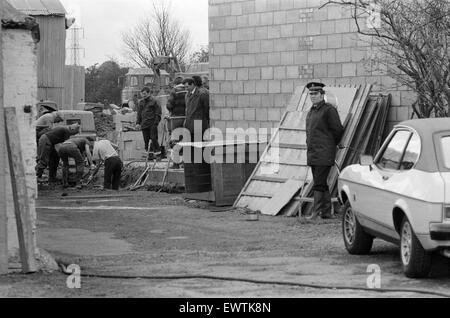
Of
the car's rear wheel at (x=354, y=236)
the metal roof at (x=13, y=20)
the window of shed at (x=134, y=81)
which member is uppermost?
the metal roof at (x=13, y=20)

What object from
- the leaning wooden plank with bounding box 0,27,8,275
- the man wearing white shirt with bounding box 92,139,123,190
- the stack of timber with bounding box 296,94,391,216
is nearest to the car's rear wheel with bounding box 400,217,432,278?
the leaning wooden plank with bounding box 0,27,8,275

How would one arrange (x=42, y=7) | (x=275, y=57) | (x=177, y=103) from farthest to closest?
(x=42, y=7)
(x=177, y=103)
(x=275, y=57)

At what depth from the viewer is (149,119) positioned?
24078mm

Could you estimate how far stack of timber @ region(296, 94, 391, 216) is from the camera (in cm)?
1525

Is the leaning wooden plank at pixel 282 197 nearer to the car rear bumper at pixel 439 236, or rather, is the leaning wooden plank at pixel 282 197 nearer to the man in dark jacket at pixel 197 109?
the man in dark jacket at pixel 197 109

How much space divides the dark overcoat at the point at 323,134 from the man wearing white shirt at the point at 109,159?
24.5ft

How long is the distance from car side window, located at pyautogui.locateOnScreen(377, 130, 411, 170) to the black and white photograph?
0.13 feet

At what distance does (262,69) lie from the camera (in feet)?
61.8

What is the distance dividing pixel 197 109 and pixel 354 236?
9647 millimetres

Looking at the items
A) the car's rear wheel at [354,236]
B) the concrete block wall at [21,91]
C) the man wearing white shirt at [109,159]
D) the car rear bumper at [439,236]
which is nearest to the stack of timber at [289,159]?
the car's rear wheel at [354,236]

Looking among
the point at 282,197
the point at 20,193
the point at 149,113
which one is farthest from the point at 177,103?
the point at 20,193

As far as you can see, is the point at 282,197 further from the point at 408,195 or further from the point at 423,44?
the point at 408,195

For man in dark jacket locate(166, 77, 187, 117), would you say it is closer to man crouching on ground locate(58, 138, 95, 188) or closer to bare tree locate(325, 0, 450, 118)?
man crouching on ground locate(58, 138, 95, 188)

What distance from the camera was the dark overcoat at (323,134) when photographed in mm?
14391
